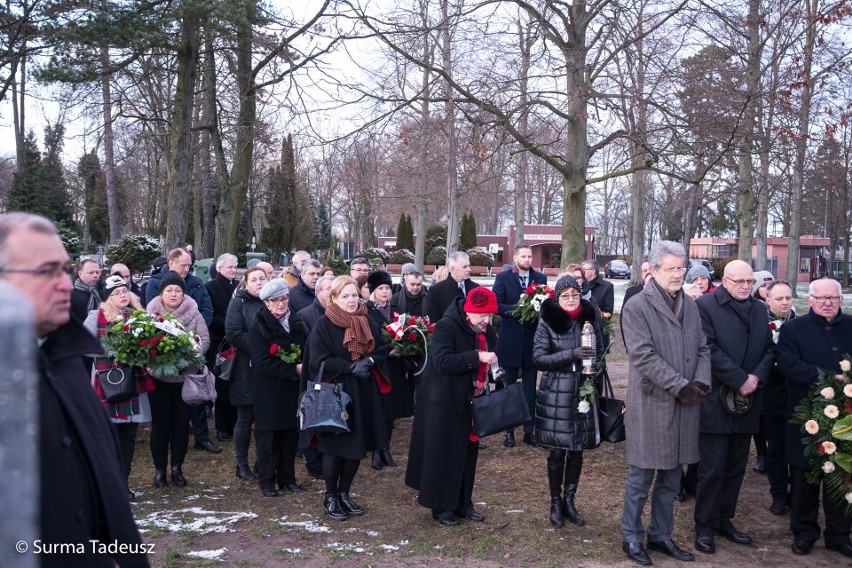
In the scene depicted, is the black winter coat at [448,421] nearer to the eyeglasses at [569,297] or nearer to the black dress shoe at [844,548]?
the eyeglasses at [569,297]

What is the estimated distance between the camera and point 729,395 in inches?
225

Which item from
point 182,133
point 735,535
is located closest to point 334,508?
point 735,535

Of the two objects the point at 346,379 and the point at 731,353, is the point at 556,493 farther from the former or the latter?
the point at 346,379

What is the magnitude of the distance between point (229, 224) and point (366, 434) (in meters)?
11.5

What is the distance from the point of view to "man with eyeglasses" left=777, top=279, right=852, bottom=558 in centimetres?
570

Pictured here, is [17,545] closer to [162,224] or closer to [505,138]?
[505,138]

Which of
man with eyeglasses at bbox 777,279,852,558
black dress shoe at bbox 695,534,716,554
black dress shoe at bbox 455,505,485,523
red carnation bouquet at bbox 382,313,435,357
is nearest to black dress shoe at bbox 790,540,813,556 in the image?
man with eyeglasses at bbox 777,279,852,558

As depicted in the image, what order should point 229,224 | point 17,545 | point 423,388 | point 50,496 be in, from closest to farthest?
point 17,545, point 50,496, point 423,388, point 229,224

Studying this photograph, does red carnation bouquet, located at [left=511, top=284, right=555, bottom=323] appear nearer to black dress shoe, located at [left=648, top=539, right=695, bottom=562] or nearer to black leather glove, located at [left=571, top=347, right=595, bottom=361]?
black leather glove, located at [left=571, top=347, right=595, bottom=361]

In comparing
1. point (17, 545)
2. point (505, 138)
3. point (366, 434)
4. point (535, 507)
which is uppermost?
point (505, 138)

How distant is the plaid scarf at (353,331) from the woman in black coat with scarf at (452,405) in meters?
0.64

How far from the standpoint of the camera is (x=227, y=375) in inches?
294

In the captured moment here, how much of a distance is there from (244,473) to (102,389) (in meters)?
1.72

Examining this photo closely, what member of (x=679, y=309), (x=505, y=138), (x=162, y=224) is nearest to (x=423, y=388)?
(x=679, y=309)
